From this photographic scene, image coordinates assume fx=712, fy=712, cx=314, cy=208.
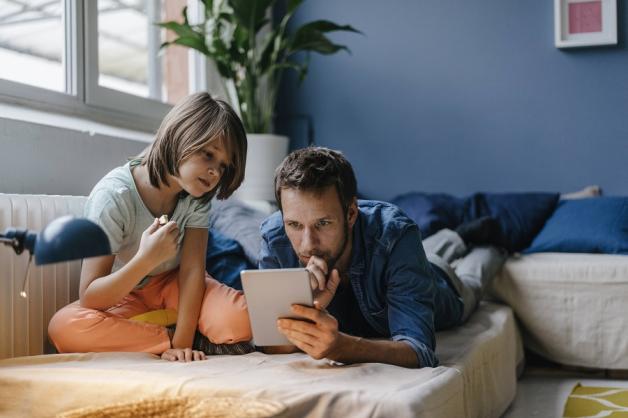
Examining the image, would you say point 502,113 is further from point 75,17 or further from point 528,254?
point 75,17

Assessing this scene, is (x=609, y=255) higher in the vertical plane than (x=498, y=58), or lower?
lower

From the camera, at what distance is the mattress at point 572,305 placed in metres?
2.57

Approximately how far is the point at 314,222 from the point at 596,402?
1210 mm

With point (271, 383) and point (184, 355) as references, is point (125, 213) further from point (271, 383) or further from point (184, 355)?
point (271, 383)

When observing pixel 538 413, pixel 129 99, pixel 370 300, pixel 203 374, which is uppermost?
pixel 129 99

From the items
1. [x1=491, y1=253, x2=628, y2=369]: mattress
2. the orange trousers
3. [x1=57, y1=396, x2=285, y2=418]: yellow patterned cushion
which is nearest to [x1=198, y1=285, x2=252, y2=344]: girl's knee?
the orange trousers

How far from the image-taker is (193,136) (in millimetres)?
1748

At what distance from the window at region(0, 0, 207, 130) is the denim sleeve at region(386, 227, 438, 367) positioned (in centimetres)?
128

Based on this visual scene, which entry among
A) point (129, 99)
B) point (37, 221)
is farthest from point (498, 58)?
point (37, 221)

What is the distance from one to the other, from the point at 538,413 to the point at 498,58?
2.09m

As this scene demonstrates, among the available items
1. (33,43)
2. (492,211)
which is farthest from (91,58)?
(492,211)

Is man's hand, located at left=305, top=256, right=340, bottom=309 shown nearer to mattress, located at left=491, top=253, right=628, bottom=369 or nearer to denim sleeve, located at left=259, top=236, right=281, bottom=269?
denim sleeve, located at left=259, top=236, right=281, bottom=269

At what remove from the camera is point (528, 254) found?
3008 millimetres

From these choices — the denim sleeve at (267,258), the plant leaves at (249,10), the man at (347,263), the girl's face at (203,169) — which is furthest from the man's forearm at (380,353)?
the plant leaves at (249,10)
